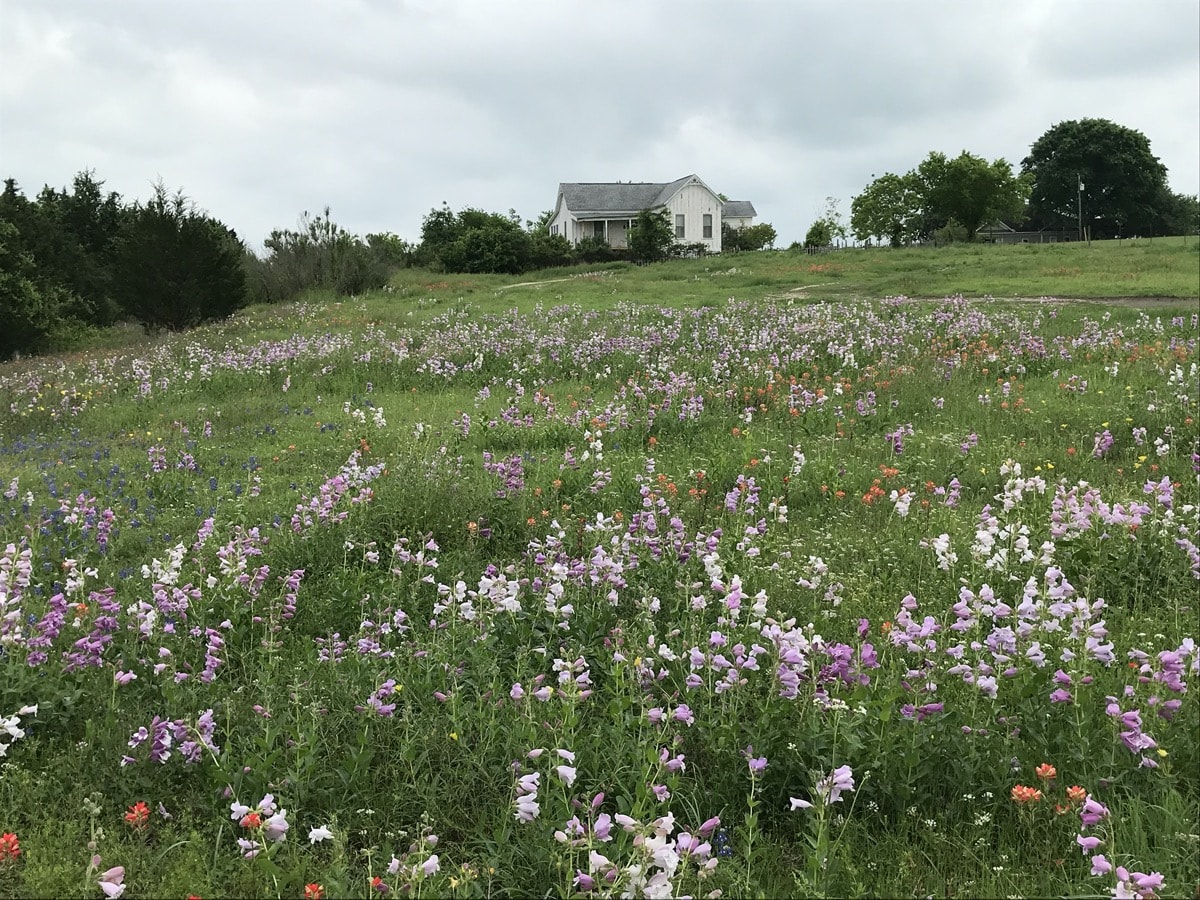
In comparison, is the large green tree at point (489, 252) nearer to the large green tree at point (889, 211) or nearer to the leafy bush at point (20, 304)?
the leafy bush at point (20, 304)

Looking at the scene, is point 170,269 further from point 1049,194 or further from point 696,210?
point 1049,194

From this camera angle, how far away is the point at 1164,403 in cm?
843

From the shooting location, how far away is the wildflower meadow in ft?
8.89

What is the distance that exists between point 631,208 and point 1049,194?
44.5 metres

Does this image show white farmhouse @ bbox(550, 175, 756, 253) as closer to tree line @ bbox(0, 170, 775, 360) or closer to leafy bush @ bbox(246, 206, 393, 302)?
tree line @ bbox(0, 170, 775, 360)

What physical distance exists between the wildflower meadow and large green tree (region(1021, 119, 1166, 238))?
8270 centimetres

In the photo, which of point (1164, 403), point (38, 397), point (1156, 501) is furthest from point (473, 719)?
point (38, 397)

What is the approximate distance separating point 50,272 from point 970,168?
58.7 meters

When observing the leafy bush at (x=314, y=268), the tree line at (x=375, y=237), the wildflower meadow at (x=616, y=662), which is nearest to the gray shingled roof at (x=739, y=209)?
the tree line at (x=375, y=237)

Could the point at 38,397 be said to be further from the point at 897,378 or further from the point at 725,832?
the point at 725,832

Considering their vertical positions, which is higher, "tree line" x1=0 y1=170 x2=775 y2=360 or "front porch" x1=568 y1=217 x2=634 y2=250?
"front porch" x1=568 y1=217 x2=634 y2=250

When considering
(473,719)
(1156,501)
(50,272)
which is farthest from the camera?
(50,272)

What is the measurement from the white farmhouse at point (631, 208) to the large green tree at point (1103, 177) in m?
33.5

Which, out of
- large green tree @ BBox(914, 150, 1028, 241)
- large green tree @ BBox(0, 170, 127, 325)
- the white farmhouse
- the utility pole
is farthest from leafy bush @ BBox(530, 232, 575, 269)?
the utility pole
